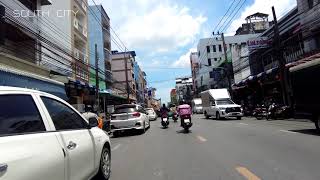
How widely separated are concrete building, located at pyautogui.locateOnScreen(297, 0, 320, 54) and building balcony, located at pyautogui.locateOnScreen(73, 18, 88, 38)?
21639 millimetres

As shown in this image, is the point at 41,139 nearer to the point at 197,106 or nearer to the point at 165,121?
the point at 165,121

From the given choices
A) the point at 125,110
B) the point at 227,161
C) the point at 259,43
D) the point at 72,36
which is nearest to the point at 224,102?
the point at 259,43

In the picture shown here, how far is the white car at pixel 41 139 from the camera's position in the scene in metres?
4.03

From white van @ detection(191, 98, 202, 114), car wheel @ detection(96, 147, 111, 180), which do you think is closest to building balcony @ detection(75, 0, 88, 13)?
white van @ detection(191, 98, 202, 114)

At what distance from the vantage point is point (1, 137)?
4.04 m

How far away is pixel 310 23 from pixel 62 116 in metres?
27.2

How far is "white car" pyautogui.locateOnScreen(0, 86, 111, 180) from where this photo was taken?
13.2ft

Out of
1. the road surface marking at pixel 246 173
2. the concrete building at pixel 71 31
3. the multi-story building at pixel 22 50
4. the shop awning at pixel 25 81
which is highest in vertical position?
the concrete building at pixel 71 31

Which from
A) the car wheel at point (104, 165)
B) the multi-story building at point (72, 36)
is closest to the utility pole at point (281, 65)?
the multi-story building at point (72, 36)

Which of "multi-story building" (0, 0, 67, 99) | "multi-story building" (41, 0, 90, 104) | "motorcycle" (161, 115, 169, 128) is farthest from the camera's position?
"multi-story building" (41, 0, 90, 104)

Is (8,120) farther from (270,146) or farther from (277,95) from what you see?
(277,95)

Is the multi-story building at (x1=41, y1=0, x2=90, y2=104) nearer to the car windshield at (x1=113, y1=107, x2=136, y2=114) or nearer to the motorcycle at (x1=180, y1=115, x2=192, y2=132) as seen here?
the car windshield at (x1=113, y1=107, x2=136, y2=114)

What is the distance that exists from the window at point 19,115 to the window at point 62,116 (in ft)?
1.36

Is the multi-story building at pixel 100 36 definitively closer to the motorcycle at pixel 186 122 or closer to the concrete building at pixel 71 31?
the concrete building at pixel 71 31
